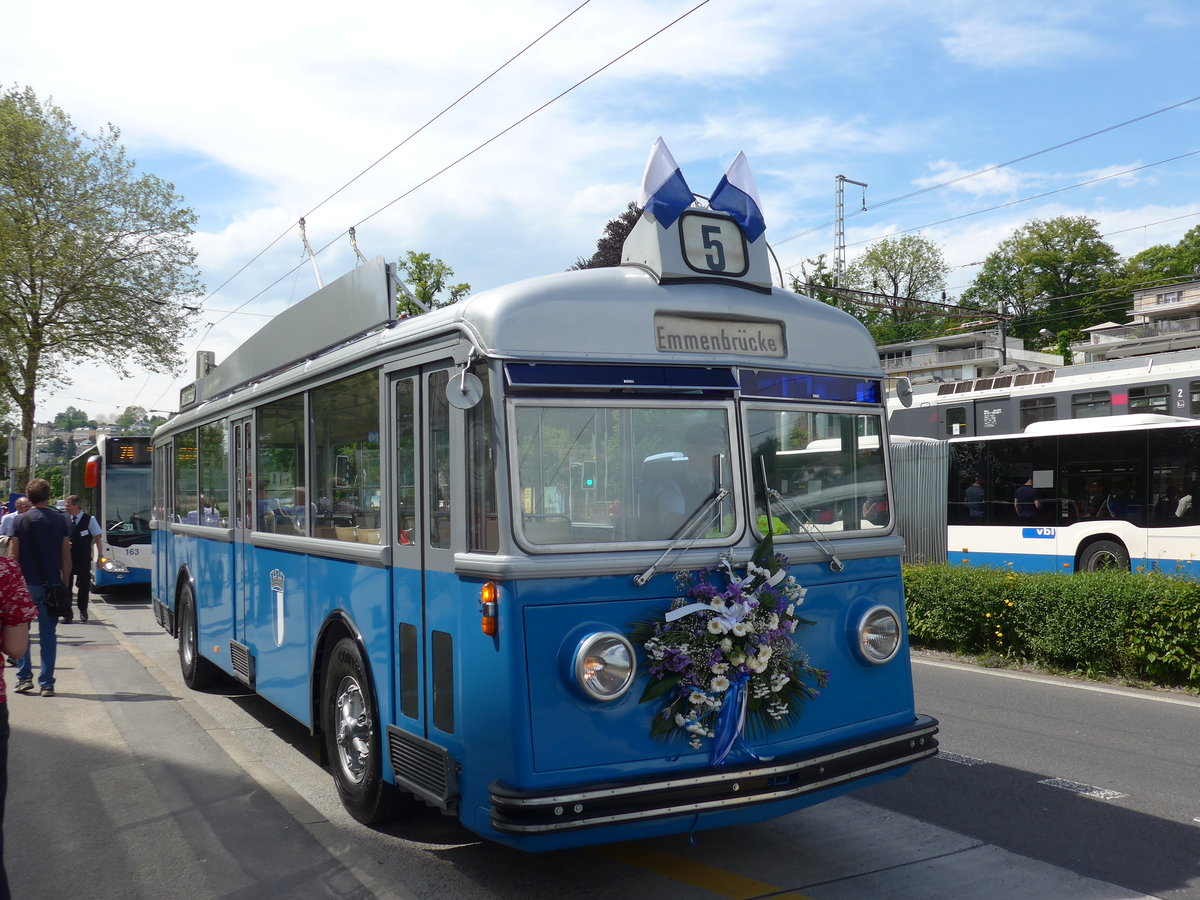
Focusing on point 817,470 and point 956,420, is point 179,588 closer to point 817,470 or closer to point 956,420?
point 817,470

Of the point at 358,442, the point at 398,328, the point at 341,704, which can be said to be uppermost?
the point at 398,328

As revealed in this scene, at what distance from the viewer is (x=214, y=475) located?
30.1 feet

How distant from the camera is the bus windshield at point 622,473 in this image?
14.5ft

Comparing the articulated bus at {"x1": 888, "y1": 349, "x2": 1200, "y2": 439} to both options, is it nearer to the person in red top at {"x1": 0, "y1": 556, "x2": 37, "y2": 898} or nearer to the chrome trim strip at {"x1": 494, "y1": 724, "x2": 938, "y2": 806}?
the chrome trim strip at {"x1": 494, "y1": 724, "x2": 938, "y2": 806}

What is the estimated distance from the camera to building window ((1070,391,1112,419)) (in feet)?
65.0

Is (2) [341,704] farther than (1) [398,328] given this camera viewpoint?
Yes

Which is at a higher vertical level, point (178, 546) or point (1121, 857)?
point (178, 546)

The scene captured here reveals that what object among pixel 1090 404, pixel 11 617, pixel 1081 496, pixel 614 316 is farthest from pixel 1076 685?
pixel 1090 404

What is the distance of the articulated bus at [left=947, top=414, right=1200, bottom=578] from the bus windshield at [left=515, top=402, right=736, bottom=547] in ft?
40.5

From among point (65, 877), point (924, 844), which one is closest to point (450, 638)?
point (65, 877)

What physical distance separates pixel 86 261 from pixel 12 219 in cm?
200

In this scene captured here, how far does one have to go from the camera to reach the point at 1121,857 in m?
5.15

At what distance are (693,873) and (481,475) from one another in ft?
7.08

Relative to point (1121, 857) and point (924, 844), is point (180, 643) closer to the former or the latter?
point (924, 844)
